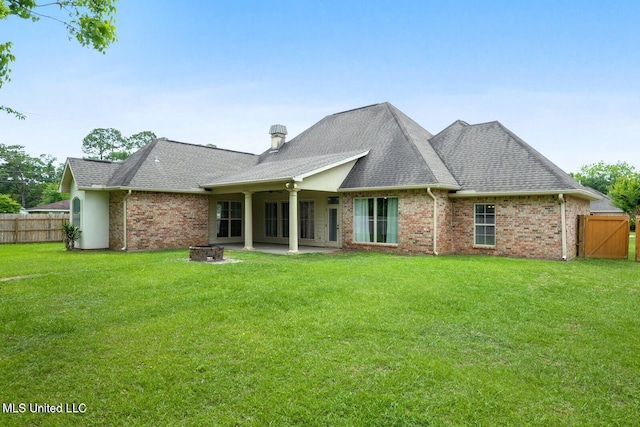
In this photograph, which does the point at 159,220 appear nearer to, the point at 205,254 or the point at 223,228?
the point at 223,228

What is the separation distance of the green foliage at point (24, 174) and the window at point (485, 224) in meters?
61.3

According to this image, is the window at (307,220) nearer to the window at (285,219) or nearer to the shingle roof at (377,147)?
the window at (285,219)

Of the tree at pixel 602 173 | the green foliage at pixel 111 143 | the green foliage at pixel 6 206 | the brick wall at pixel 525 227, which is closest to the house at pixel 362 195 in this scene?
the brick wall at pixel 525 227

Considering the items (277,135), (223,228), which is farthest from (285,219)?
(277,135)

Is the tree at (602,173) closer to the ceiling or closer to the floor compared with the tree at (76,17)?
closer to the ceiling

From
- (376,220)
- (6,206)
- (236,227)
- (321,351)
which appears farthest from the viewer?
(6,206)

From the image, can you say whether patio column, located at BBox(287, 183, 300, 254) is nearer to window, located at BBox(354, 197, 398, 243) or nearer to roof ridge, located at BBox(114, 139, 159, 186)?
window, located at BBox(354, 197, 398, 243)

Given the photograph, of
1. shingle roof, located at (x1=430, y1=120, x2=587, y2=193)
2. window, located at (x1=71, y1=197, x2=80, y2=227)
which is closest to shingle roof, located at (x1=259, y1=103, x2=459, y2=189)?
shingle roof, located at (x1=430, y1=120, x2=587, y2=193)

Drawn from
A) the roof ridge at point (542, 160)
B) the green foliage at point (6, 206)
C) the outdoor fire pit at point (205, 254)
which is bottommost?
the outdoor fire pit at point (205, 254)

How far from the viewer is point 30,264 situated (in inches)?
460

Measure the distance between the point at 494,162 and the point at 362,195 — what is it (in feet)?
17.2

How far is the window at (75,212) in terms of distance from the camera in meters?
17.1

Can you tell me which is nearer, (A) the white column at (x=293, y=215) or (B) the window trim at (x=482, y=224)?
(B) the window trim at (x=482, y=224)

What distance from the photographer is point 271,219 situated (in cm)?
2014
